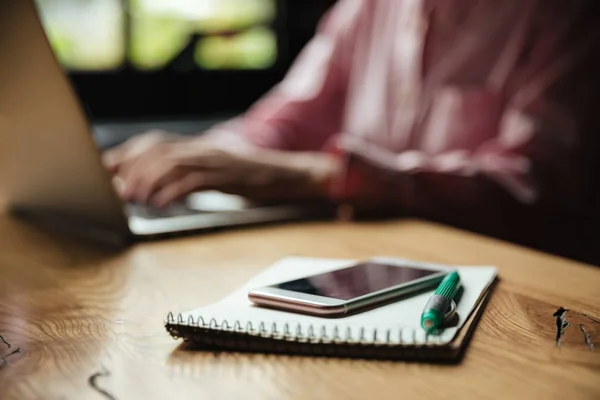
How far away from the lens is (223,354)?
44 cm

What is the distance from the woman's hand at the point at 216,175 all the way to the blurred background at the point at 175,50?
1.13 m

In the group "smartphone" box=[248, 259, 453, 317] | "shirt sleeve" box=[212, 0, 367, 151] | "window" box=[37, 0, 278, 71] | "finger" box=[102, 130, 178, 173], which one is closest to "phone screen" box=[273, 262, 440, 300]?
"smartphone" box=[248, 259, 453, 317]

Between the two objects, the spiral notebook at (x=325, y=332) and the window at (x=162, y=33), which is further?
the window at (x=162, y=33)

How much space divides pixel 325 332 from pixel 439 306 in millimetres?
75

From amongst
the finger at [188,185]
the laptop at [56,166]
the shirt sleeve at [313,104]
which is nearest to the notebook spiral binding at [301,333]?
the laptop at [56,166]

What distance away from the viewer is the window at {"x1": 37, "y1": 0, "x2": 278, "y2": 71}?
1984 mm

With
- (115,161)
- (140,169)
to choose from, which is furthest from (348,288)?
(115,161)

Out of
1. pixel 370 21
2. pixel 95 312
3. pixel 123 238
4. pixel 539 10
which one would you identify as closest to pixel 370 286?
pixel 95 312

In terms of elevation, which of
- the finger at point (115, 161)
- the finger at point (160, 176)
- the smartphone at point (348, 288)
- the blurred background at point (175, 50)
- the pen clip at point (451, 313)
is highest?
the blurred background at point (175, 50)

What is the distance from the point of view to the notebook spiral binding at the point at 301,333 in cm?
43

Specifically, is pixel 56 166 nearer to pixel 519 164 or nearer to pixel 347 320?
pixel 347 320

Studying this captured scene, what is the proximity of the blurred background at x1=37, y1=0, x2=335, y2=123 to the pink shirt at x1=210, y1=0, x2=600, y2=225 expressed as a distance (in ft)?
2.22

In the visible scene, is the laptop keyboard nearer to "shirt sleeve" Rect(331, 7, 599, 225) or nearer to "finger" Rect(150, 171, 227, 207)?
"finger" Rect(150, 171, 227, 207)

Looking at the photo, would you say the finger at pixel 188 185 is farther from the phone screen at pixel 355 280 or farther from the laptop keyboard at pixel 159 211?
the phone screen at pixel 355 280
